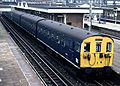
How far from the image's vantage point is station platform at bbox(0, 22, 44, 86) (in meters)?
15.0

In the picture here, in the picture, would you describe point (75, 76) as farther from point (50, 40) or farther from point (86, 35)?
point (50, 40)

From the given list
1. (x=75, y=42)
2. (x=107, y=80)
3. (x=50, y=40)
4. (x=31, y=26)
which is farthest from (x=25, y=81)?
(x=31, y=26)

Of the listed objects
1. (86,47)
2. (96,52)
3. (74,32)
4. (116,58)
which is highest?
(74,32)

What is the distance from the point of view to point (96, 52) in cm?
1576

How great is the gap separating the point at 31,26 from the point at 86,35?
17447mm

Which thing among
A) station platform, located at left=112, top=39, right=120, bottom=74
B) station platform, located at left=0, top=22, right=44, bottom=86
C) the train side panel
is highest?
the train side panel

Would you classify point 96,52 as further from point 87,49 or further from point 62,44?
point 62,44

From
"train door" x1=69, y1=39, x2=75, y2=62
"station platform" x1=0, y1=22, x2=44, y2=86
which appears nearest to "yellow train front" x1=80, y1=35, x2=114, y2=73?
"train door" x1=69, y1=39, x2=75, y2=62

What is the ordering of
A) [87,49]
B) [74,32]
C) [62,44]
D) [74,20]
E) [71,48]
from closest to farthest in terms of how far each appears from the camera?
1. [87,49]
2. [71,48]
3. [74,32]
4. [62,44]
5. [74,20]

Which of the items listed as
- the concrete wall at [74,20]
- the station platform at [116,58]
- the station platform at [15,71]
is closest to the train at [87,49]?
the station platform at [116,58]

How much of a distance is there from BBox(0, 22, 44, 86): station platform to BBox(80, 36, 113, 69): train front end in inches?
127

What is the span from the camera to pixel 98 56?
52.0 feet

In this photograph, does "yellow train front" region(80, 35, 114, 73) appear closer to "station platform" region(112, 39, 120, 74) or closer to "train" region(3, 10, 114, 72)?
"train" region(3, 10, 114, 72)

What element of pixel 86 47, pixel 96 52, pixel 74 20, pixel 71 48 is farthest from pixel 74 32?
pixel 74 20
